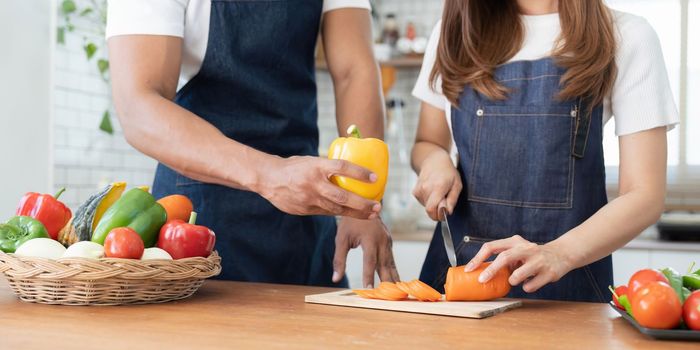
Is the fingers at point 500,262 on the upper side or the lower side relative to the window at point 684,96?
lower

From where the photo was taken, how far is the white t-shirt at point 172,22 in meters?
1.60

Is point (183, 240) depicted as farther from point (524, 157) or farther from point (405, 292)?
point (524, 157)

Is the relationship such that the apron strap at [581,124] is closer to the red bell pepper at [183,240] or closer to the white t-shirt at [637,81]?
the white t-shirt at [637,81]

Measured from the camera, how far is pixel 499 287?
4.48 ft

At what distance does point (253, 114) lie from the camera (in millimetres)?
1813

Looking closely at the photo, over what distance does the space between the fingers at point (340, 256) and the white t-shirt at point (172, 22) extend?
1.65 ft

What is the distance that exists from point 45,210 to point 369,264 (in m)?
0.68

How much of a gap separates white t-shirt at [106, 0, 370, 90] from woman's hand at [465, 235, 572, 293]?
0.79 metres

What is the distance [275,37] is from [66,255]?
0.75 m

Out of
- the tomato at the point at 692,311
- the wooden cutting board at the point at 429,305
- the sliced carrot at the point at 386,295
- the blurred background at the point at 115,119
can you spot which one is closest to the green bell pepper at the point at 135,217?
the wooden cutting board at the point at 429,305

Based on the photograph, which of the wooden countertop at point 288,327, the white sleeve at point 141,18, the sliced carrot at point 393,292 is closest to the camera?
the wooden countertop at point 288,327

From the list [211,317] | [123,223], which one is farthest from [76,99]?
[211,317]

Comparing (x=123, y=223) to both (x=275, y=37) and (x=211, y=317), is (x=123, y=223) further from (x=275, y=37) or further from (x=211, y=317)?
(x=275, y=37)

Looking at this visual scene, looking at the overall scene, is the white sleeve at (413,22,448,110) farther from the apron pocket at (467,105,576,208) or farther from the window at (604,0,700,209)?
the window at (604,0,700,209)
